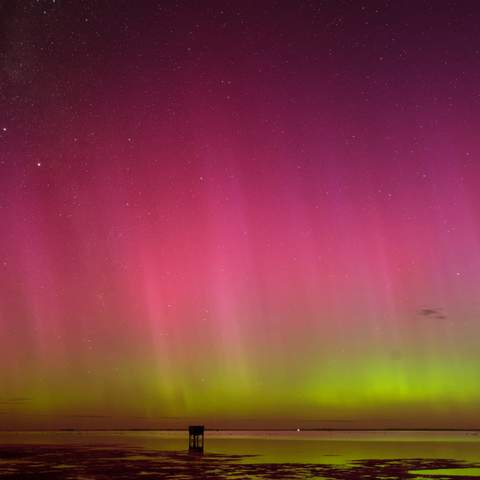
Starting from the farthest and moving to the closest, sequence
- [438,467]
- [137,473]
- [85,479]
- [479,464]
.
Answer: [479,464]
[438,467]
[137,473]
[85,479]

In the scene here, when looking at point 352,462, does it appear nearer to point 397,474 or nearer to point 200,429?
point 397,474

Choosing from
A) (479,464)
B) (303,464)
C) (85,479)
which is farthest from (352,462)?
(85,479)

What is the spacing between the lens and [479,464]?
47906 millimetres

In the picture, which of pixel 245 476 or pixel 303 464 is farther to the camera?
pixel 303 464

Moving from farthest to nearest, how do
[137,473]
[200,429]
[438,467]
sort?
[200,429] < [438,467] < [137,473]

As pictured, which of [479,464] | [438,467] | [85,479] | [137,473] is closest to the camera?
[85,479]

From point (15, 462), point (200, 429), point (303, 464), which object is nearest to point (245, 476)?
point (303, 464)

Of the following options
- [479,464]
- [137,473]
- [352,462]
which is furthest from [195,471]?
[479,464]

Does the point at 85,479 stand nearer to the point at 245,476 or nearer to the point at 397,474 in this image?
the point at 245,476

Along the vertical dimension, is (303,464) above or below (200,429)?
below

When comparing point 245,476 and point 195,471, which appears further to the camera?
point 195,471

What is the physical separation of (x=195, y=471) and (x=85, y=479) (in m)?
6.93

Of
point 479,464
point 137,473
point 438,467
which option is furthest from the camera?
point 479,464

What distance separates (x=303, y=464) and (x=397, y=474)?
9.51m
